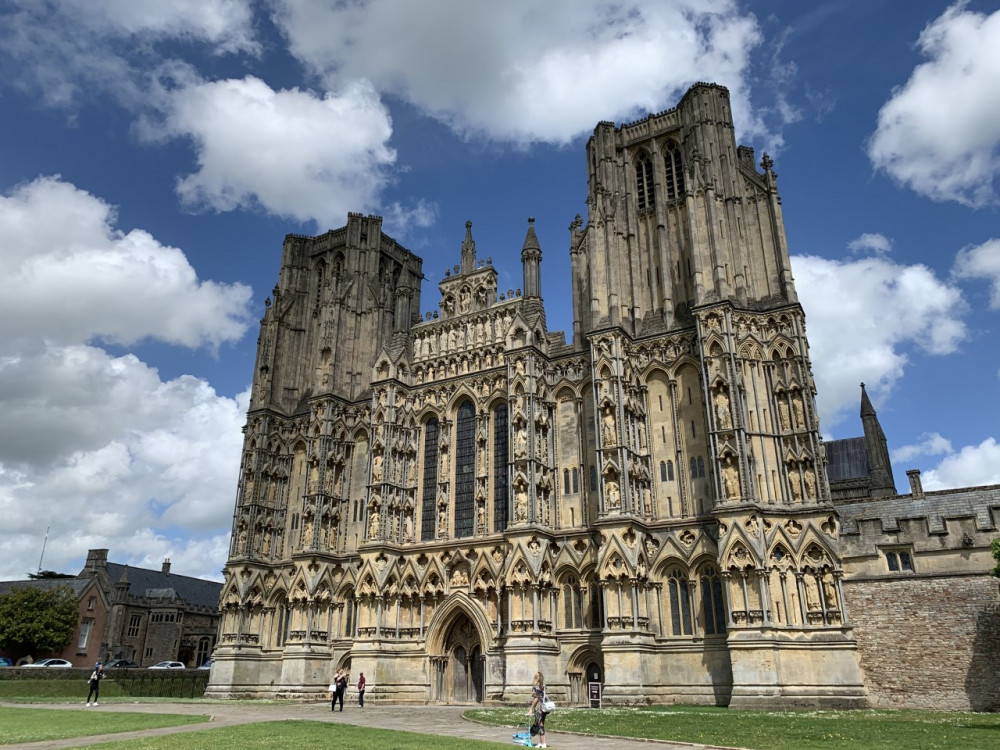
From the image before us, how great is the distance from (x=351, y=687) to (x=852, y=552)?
25.9 metres

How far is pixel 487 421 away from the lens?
41.9 metres

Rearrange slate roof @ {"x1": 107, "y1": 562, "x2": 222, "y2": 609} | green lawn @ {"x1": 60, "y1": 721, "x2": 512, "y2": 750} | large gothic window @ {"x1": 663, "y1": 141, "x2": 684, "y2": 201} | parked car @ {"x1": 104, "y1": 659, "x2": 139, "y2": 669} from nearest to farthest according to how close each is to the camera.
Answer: green lawn @ {"x1": 60, "y1": 721, "x2": 512, "y2": 750} → large gothic window @ {"x1": 663, "y1": 141, "x2": 684, "y2": 201} → parked car @ {"x1": 104, "y1": 659, "x2": 139, "y2": 669} → slate roof @ {"x1": 107, "y1": 562, "x2": 222, "y2": 609}

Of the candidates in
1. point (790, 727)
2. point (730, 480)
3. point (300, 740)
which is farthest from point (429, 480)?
point (300, 740)

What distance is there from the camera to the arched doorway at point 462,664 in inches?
1499

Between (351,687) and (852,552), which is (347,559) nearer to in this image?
(351,687)

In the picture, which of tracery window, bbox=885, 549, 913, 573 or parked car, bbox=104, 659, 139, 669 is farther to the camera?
parked car, bbox=104, 659, 139, 669

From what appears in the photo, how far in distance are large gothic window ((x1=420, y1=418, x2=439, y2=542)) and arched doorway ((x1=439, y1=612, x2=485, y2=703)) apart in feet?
→ 17.7

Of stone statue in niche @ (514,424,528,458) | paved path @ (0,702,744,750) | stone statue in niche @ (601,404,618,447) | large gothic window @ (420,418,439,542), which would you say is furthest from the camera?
large gothic window @ (420,418,439,542)

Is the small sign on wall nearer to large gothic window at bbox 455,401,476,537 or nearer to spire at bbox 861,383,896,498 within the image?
large gothic window at bbox 455,401,476,537

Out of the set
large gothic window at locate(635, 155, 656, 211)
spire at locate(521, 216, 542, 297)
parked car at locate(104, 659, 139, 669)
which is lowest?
parked car at locate(104, 659, 139, 669)

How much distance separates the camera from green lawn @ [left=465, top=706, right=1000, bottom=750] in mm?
16219

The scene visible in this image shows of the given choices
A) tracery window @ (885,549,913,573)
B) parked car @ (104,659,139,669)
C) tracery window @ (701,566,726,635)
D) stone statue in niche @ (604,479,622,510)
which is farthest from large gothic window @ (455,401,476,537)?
parked car @ (104,659,139,669)

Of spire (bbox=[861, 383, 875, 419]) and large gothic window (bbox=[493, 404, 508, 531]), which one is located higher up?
spire (bbox=[861, 383, 875, 419])

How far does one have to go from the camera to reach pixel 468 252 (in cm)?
4766
